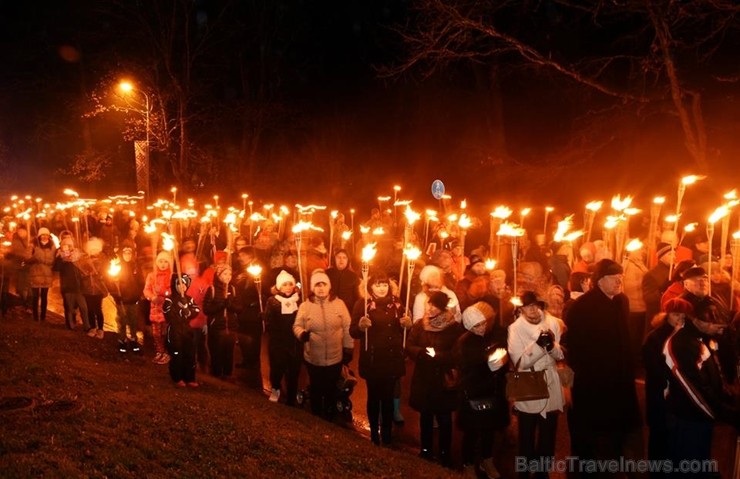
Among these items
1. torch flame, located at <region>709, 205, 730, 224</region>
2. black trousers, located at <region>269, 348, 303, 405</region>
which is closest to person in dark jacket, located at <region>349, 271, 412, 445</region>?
black trousers, located at <region>269, 348, 303, 405</region>

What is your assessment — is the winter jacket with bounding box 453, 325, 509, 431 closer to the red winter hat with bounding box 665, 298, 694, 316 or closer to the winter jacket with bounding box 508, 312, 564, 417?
the winter jacket with bounding box 508, 312, 564, 417

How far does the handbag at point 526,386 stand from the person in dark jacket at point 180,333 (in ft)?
12.6

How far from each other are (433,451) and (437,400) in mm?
950

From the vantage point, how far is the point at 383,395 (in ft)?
20.9

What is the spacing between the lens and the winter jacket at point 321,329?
22.3ft

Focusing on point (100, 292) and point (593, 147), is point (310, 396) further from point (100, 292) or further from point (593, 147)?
point (593, 147)

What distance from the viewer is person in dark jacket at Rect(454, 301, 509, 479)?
5645 millimetres

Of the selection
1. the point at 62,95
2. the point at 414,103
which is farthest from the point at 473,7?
the point at 62,95

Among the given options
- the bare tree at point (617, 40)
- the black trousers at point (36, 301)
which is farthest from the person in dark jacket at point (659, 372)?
the black trousers at point (36, 301)

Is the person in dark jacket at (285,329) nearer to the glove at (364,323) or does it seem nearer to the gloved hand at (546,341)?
the glove at (364,323)

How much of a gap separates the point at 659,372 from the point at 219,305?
514 cm

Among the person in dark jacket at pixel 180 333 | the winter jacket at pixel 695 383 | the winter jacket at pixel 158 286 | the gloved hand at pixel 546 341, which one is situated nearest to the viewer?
the winter jacket at pixel 695 383

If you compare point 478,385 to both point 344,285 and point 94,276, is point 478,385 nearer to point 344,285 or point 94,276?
point 344,285

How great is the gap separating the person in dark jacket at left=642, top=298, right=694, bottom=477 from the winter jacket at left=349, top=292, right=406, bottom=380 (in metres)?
2.29
